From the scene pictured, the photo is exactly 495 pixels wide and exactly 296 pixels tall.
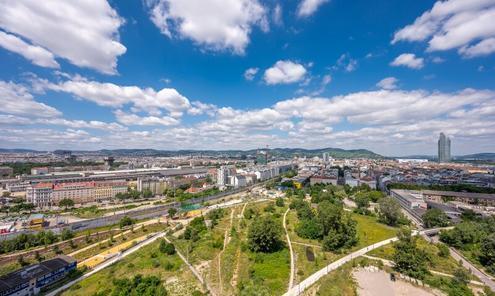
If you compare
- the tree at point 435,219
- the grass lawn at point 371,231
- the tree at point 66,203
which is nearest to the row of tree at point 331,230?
the grass lawn at point 371,231

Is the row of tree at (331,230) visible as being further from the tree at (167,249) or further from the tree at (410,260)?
the tree at (167,249)

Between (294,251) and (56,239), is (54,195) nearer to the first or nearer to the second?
(56,239)

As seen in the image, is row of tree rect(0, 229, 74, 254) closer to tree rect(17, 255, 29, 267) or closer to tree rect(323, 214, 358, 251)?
tree rect(17, 255, 29, 267)

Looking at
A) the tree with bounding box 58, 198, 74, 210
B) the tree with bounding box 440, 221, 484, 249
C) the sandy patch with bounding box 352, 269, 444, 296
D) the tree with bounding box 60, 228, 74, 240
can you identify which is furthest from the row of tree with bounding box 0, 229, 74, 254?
the tree with bounding box 440, 221, 484, 249

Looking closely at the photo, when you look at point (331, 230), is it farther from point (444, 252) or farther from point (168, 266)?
point (168, 266)

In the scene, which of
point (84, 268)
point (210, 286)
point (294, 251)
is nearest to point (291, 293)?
point (210, 286)

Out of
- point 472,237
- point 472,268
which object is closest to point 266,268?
point 472,268
